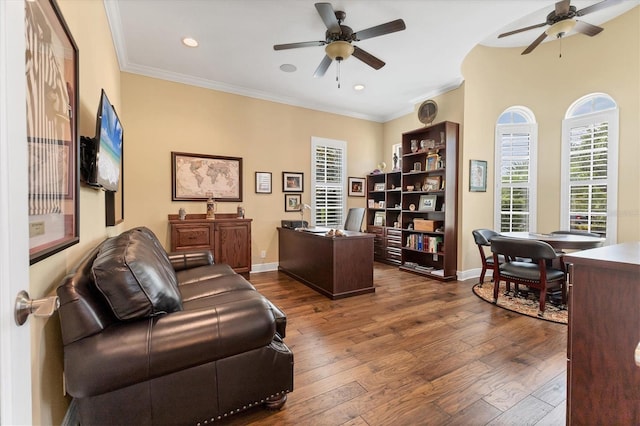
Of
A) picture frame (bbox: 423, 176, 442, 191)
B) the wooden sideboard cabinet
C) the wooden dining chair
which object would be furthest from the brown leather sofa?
picture frame (bbox: 423, 176, 442, 191)

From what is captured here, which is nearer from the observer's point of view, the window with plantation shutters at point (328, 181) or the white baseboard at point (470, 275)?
the white baseboard at point (470, 275)

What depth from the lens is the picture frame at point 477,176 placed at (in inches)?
174

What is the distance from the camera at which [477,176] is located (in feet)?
14.7

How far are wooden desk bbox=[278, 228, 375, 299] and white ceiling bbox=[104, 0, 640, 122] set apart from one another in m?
2.43

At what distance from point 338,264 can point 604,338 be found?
2.51 m

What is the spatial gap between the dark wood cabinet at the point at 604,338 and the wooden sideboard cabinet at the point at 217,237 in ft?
12.4

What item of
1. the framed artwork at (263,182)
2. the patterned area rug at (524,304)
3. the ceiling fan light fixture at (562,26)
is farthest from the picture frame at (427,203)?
the framed artwork at (263,182)

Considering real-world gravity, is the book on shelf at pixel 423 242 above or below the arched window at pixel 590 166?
below

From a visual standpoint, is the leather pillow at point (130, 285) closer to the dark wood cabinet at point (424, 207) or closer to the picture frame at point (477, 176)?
the dark wood cabinet at point (424, 207)

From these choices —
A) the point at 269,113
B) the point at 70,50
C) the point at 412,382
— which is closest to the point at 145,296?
the point at 70,50

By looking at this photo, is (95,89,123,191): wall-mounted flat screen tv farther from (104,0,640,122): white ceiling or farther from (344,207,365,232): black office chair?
(344,207,365,232): black office chair

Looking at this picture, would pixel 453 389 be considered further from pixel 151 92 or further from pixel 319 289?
pixel 151 92

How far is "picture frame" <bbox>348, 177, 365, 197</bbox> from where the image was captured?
596cm

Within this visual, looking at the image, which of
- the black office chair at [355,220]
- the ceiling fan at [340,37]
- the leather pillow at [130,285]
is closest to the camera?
the leather pillow at [130,285]
